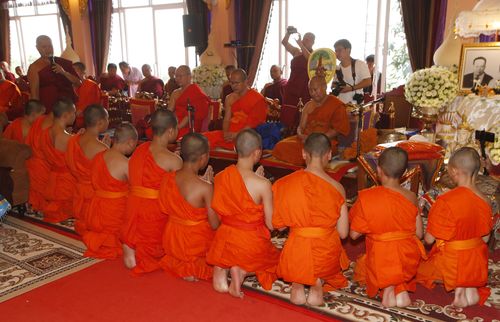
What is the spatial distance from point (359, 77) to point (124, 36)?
8437 mm

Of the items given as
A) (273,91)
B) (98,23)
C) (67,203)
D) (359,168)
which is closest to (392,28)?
(273,91)

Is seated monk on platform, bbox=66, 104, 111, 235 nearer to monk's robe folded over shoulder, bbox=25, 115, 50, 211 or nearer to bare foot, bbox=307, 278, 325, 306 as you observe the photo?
monk's robe folded over shoulder, bbox=25, 115, 50, 211

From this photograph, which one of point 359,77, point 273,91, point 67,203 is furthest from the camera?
point 273,91

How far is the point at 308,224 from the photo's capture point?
9.13 ft

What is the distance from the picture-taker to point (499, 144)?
3.53m


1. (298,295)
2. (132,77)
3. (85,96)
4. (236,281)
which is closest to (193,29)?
(85,96)

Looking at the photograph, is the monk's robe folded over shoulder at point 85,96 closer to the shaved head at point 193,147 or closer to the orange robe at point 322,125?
the orange robe at point 322,125

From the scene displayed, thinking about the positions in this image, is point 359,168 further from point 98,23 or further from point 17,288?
point 98,23

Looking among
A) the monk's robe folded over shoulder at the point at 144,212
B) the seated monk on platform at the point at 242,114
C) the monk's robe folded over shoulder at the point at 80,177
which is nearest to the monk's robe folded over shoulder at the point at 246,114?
the seated monk on platform at the point at 242,114

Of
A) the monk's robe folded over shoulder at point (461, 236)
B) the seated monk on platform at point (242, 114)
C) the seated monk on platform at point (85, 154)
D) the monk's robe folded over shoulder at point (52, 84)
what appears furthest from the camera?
the monk's robe folded over shoulder at point (52, 84)

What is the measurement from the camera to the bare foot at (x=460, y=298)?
2.83 metres

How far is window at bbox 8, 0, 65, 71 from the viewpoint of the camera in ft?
45.9

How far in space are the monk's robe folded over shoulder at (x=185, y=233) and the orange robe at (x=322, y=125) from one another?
1705 mm

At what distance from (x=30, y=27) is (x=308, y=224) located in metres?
14.8
